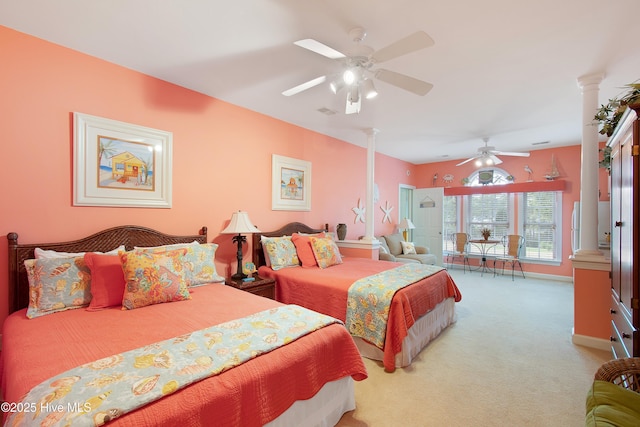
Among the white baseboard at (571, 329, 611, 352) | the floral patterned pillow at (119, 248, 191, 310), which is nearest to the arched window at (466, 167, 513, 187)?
the white baseboard at (571, 329, 611, 352)

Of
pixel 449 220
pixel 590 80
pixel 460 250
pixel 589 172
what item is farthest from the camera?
pixel 449 220

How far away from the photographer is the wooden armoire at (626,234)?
151cm

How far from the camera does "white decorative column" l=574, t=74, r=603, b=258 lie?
2793 mm

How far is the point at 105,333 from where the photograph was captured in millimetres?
1547

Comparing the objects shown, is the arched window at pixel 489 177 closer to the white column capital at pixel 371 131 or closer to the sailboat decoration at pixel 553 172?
the sailboat decoration at pixel 553 172

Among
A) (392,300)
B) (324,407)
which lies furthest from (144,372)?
(392,300)

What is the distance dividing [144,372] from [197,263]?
1.55 meters

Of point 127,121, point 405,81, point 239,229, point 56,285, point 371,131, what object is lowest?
point 56,285

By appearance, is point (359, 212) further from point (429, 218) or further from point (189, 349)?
point (189, 349)

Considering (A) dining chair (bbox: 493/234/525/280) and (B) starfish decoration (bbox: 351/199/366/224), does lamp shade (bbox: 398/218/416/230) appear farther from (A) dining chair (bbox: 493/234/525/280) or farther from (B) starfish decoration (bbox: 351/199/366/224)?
(A) dining chair (bbox: 493/234/525/280)

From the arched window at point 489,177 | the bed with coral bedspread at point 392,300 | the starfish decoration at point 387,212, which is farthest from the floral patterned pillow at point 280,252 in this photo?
the arched window at point 489,177

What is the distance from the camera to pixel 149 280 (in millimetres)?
2025

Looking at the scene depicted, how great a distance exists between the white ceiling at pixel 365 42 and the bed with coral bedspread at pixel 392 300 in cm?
195

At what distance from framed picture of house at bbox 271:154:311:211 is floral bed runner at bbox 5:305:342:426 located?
2.45 metres
